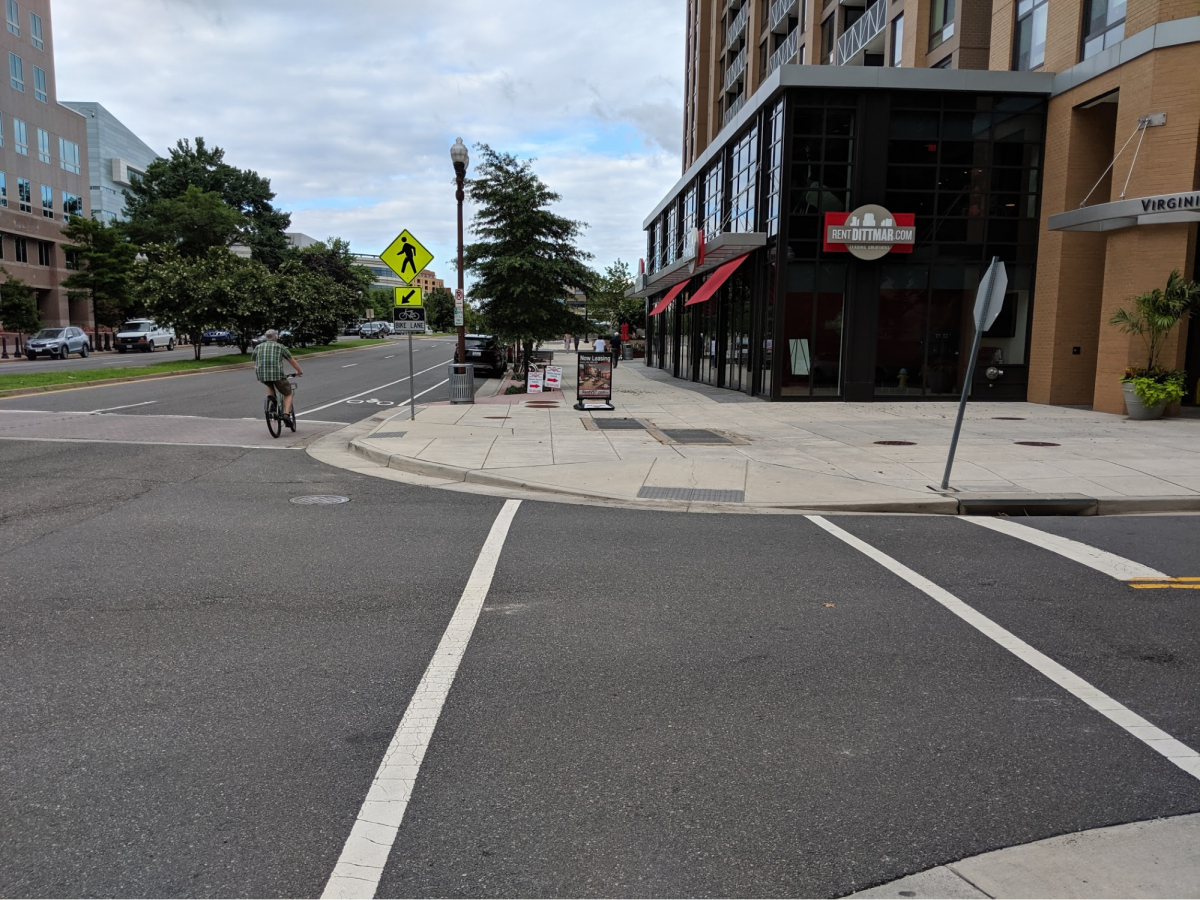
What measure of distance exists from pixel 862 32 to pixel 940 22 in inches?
171

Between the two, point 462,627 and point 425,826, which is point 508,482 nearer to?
point 462,627

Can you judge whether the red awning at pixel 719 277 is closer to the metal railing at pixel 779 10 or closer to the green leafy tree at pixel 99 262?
the metal railing at pixel 779 10

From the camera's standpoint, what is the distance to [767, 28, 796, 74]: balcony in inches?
1364

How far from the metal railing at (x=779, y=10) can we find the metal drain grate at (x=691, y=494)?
101 feet

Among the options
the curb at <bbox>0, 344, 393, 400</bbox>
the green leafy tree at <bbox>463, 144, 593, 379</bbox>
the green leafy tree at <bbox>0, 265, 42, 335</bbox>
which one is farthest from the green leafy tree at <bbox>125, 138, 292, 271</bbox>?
the green leafy tree at <bbox>463, 144, 593, 379</bbox>

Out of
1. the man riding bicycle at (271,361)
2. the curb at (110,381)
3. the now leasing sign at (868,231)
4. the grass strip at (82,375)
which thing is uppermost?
the now leasing sign at (868,231)

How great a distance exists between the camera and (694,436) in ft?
50.0

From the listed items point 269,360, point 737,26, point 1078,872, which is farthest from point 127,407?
point 737,26

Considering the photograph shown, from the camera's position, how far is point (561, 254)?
80.1ft

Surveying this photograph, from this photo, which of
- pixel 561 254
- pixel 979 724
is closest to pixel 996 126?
pixel 561 254

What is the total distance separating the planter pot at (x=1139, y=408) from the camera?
1755 cm

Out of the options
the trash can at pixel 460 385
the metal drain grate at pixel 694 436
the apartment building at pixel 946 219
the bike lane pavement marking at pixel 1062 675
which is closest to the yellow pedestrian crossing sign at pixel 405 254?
the trash can at pixel 460 385

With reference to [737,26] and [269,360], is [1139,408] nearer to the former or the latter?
[269,360]

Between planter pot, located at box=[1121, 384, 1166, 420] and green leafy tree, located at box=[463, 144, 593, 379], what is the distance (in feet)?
45.0
